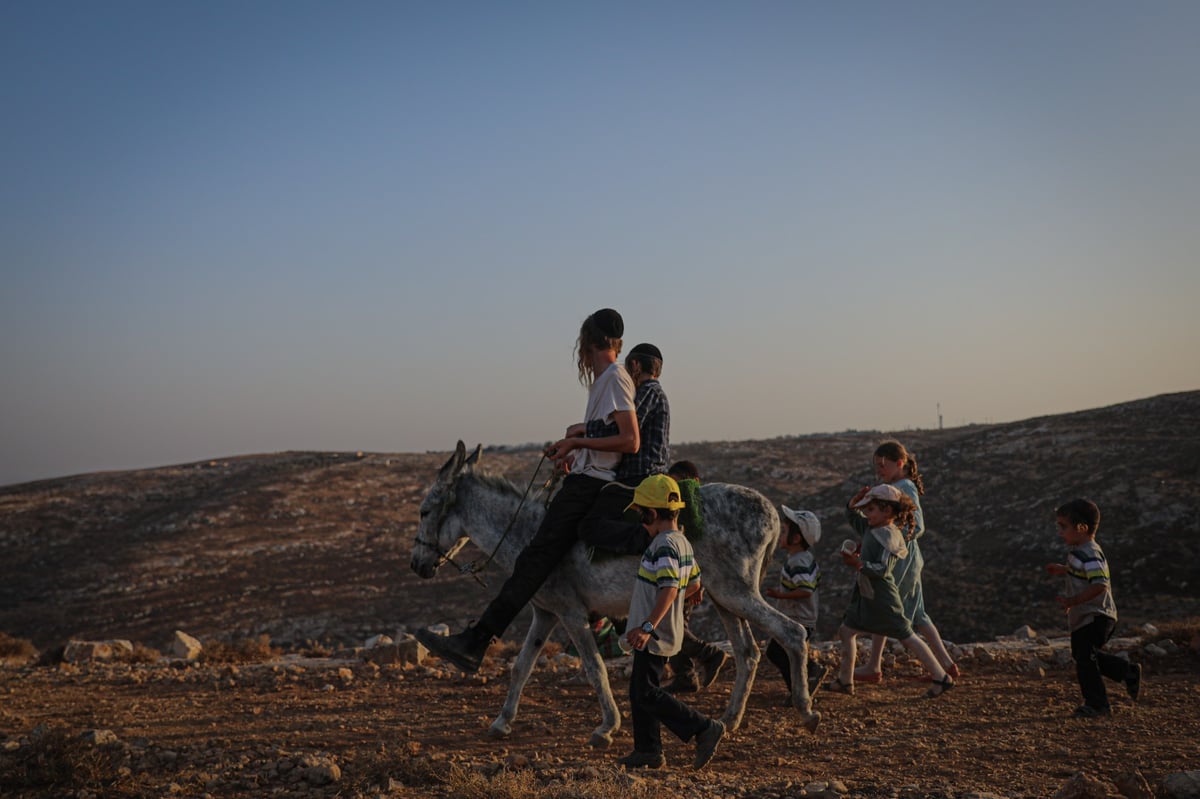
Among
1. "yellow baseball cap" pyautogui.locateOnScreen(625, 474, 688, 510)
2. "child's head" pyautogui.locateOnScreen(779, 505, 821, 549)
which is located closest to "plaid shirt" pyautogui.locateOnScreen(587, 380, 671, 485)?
"yellow baseball cap" pyautogui.locateOnScreen(625, 474, 688, 510)

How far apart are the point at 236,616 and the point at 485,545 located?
61.6ft

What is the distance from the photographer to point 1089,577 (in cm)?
721

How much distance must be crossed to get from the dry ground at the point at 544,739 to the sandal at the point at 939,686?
0.19 m

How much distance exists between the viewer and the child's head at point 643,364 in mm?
7277

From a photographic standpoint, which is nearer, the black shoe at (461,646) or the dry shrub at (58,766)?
the dry shrub at (58,766)

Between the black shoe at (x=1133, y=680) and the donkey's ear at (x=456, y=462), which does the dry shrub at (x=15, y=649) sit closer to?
the donkey's ear at (x=456, y=462)

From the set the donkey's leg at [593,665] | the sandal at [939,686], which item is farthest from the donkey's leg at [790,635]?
the sandal at [939,686]

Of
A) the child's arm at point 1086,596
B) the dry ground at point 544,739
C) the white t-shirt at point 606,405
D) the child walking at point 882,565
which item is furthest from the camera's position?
the child walking at point 882,565

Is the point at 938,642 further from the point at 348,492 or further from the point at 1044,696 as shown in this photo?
the point at 348,492

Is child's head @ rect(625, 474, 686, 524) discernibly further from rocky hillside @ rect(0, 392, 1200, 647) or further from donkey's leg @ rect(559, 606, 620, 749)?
rocky hillside @ rect(0, 392, 1200, 647)

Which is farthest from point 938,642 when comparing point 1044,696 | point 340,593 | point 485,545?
point 340,593

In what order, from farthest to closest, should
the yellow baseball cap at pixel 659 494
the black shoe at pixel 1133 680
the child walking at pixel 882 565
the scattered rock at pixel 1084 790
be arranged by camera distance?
1. the child walking at pixel 882 565
2. the black shoe at pixel 1133 680
3. the yellow baseball cap at pixel 659 494
4. the scattered rock at pixel 1084 790

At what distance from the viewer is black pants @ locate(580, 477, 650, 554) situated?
6.57 metres

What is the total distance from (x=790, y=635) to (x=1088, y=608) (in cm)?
255
